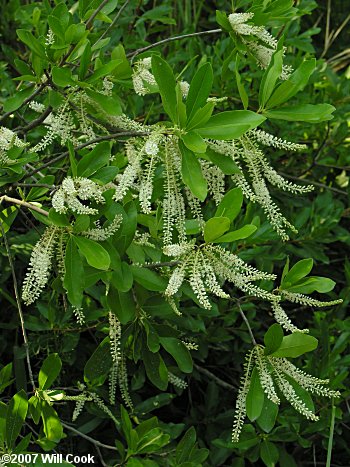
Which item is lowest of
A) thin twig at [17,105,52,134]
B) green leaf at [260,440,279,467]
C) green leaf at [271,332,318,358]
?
green leaf at [260,440,279,467]

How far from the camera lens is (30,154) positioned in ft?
5.39

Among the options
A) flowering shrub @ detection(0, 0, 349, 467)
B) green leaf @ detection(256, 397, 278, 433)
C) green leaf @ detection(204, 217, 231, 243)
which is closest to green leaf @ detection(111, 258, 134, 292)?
flowering shrub @ detection(0, 0, 349, 467)

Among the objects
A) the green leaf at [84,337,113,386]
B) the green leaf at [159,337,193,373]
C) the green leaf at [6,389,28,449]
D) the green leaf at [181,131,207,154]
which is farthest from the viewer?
the green leaf at [84,337,113,386]

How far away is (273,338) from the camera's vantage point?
1.54m

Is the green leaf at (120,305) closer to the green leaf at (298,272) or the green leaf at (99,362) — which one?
the green leaf at (99,362)

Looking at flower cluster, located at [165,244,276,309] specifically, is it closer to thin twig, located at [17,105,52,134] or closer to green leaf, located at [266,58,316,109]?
green leaf, located at [266,58,316,109]

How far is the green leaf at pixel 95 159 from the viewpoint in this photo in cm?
148

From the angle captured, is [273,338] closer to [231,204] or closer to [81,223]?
[231,204]

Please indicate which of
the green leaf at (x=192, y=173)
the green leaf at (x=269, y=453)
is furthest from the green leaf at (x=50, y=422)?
the green leaf at (x=269, y=453)

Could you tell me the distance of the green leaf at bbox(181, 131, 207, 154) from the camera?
130cm

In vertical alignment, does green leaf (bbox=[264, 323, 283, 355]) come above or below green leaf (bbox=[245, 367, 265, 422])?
above

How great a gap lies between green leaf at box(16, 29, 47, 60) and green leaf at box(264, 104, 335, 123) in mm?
521

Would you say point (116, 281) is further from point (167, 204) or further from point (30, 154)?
point (30, 154)

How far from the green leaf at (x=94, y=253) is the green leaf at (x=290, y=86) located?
18.8 inches
